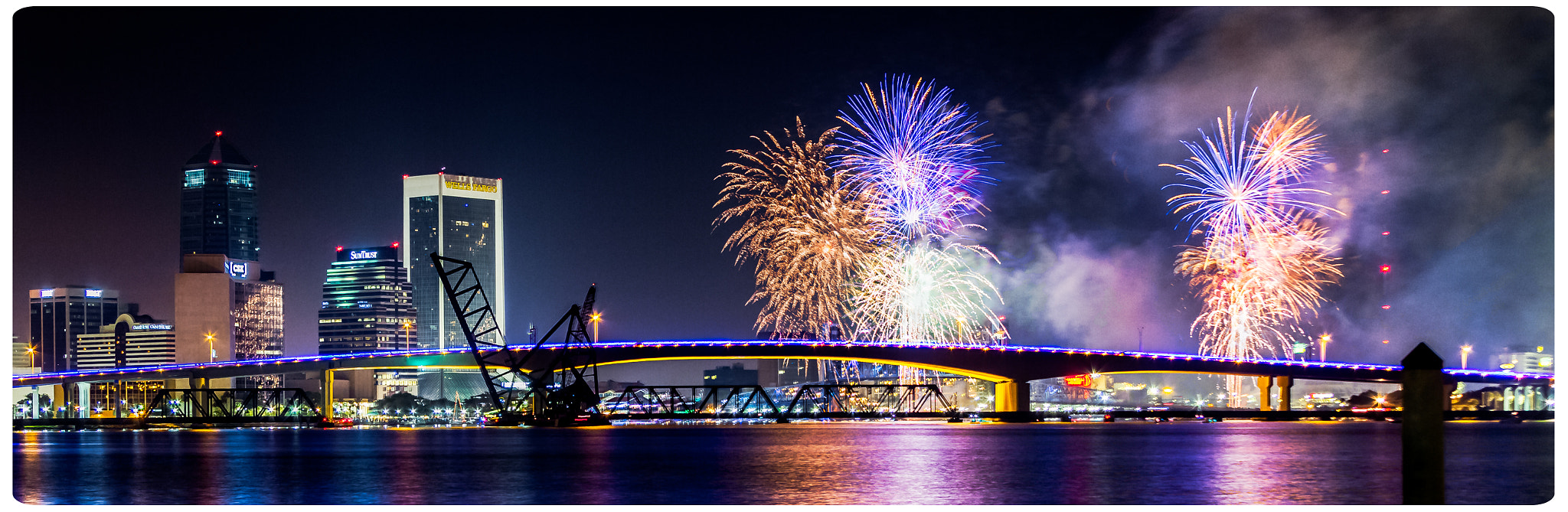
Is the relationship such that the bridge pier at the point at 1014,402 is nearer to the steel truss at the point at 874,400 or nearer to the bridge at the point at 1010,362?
the bridge at the point at 1010,362

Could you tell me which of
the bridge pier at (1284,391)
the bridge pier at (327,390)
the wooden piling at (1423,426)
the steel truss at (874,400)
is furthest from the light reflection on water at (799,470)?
the steel truss at (874,400)

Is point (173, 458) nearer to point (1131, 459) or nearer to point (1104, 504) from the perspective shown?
point (1131, 459)

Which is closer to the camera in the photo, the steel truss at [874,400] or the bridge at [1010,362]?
the bridge at [1010,362]

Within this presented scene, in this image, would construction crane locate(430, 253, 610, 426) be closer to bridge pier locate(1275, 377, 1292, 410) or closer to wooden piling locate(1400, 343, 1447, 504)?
bridge pier locate(1275, 377, 1292, 410)

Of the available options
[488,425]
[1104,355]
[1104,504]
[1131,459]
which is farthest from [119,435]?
[1104,504]

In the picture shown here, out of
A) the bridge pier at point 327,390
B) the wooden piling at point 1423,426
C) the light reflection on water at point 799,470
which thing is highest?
the wooden piling at point 1423,426

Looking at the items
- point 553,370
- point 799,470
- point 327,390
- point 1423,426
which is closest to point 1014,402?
point 553,370
